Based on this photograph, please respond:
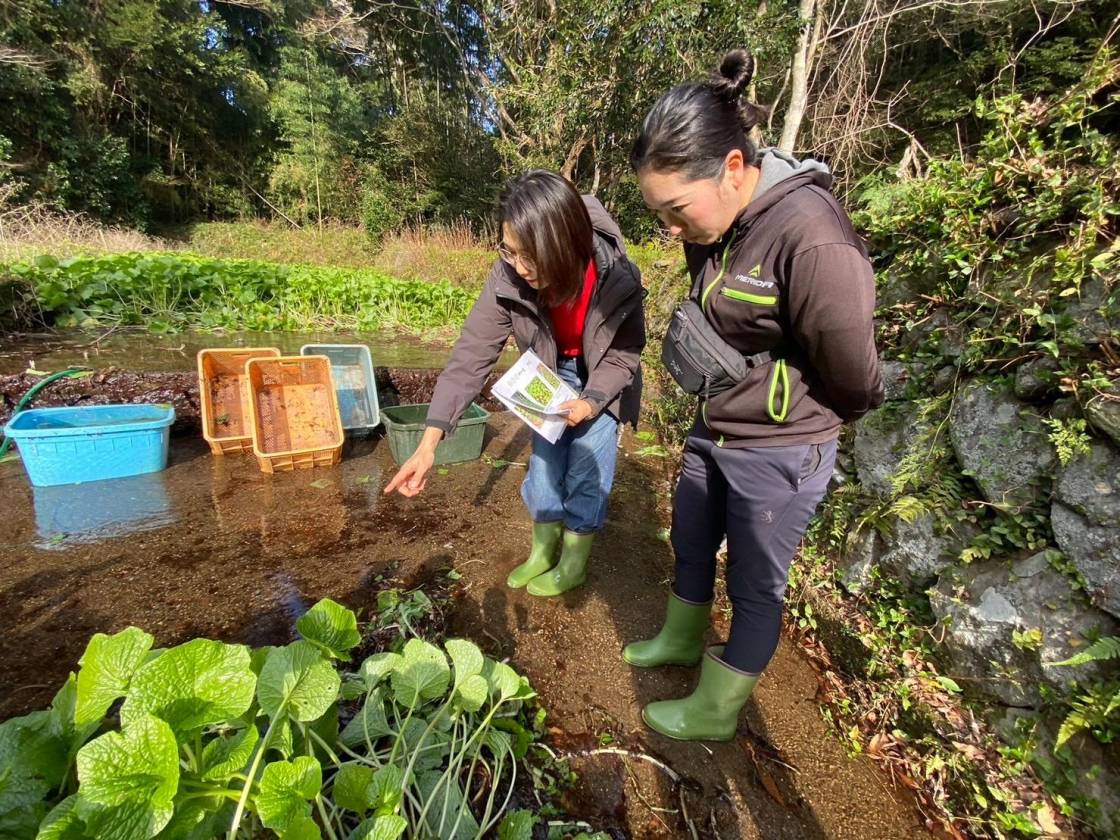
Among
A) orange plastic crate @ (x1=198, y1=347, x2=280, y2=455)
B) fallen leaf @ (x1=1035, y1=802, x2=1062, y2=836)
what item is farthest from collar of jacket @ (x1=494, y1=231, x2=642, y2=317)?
orange plastic crate @ (x1=198, y1=347, x2=280, y2=455)

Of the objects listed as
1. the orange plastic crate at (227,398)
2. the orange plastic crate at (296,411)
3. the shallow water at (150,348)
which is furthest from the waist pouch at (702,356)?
the shallow water at (150,348)

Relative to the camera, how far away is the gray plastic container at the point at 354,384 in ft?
14.1

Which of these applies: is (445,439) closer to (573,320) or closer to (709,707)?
(573,320)

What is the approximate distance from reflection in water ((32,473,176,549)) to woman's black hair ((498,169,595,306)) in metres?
2.78

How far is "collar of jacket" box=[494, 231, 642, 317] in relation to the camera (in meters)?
1.94

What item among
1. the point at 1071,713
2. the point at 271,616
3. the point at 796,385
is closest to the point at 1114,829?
the point at 1071,713

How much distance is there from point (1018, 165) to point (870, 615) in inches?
78.4

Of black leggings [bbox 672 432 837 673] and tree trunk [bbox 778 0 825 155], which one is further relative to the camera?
tree trunk [bbox 778 0 825 155]

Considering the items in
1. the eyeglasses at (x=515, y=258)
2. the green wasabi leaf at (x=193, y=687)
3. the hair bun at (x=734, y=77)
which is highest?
the hair bun at (x=734, y=77)

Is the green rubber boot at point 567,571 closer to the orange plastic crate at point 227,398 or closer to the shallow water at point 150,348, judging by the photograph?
the orange plastic crate at point 227,398

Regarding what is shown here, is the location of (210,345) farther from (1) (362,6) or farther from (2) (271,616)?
(1) (362,6)

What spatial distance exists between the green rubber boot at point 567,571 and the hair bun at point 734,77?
1.88 metres

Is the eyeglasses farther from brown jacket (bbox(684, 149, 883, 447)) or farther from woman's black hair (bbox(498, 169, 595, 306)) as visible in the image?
brown jacket (bbox(684, 149, 883, 447))

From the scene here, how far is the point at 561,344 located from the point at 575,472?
602mm
